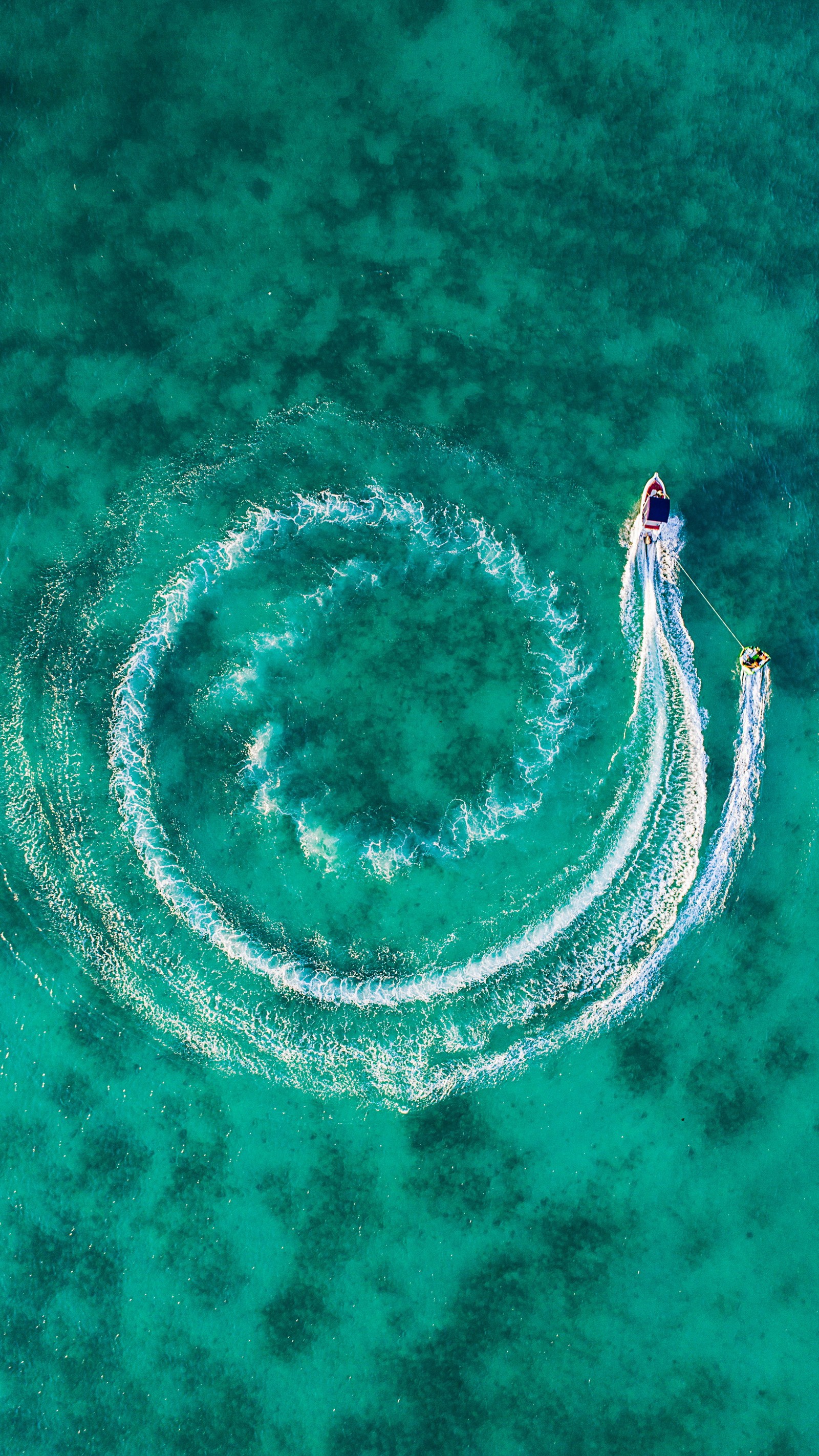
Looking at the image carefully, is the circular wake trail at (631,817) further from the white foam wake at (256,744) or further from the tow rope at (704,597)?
the tow rope at (704,597)

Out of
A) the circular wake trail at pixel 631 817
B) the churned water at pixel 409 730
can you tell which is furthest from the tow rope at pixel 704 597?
the circular wake trail at pixel 631 817

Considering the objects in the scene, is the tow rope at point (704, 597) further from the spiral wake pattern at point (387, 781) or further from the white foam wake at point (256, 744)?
the white foam wake at point (256, 744)

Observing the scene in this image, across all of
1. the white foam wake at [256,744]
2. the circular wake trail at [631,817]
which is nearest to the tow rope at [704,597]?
the circular wake trail at [631,817]

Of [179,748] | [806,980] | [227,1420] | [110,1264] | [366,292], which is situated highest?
[366,292]

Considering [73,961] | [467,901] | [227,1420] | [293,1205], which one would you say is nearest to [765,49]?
[467,901]

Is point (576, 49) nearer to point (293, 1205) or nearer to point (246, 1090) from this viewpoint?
point (246, 1090)

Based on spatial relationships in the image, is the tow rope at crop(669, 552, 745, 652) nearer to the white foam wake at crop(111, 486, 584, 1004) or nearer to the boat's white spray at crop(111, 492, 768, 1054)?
the boat's white spray at crop(111, 492, 768, 1054)

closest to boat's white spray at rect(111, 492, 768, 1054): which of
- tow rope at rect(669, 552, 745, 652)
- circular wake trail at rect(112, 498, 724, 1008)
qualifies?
circular wake trail at rect(112, 498, 724, 1008)

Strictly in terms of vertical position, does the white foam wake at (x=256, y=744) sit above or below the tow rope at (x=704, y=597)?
below

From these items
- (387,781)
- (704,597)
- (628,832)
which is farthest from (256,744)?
(704,597)

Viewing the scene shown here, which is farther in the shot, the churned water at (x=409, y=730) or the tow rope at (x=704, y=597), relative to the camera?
the tow rope at (x=704, y=597)
